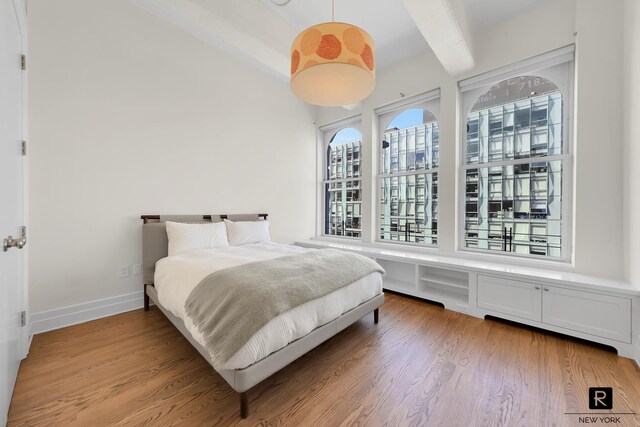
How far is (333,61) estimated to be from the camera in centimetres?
154

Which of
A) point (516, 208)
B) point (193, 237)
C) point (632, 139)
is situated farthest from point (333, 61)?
point (516, 208)

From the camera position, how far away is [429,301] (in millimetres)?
2941

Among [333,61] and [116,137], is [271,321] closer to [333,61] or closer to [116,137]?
[333,61]

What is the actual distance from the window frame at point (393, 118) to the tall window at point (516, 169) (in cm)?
46

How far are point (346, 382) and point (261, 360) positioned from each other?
0.60 meters

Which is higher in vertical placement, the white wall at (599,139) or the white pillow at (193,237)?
the white wall at (599,139)

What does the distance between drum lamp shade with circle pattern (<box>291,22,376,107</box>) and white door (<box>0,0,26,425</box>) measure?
4.96 ft

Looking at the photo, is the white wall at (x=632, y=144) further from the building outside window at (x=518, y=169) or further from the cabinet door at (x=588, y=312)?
the building outside window at (x=518, y=169)

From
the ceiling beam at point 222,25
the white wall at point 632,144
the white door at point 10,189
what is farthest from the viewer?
the ceiling beam at point 222,25

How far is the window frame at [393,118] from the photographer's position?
3361 mm

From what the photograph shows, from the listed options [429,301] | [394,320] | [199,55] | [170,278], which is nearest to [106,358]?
[170,278]

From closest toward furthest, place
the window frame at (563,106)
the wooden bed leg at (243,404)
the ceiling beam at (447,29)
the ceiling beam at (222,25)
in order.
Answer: the wooden bed leg at (243,404), the ceiling beam at (447,29), the ceiling beam at (222,25), the window frame at (563,106)

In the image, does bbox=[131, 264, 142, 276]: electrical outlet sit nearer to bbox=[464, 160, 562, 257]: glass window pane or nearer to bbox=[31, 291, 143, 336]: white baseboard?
bbox=[31, 291, 143, 336]: white baseboard

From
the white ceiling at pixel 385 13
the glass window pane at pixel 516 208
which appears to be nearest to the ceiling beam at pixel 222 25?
the white ceiling at pixel 385 13
